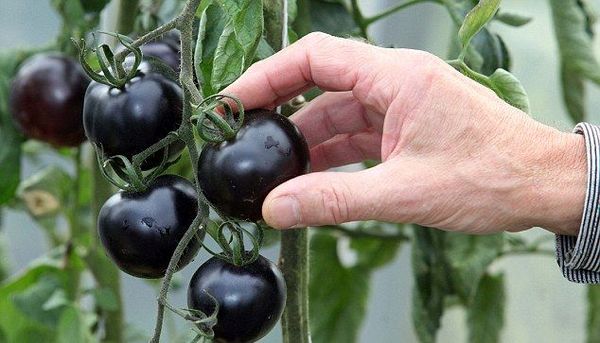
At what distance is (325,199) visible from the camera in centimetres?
79

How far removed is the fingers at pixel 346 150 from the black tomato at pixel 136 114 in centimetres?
29

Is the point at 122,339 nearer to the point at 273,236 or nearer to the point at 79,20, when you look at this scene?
the point at 273,236

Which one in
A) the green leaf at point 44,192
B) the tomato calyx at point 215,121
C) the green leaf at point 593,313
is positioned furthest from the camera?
the green leaf at point 44,192

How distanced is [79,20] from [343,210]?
1.78ft

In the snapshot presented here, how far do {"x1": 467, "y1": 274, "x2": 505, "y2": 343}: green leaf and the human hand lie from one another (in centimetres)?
60

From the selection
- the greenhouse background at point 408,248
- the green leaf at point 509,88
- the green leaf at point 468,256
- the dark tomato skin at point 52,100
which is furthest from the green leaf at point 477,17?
the greenhouse background at point 408,248

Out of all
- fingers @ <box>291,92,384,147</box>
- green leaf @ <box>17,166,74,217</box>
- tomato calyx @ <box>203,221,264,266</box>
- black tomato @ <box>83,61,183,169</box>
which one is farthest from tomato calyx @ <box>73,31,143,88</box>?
green leaf @ <box>17,166,74,217</box>

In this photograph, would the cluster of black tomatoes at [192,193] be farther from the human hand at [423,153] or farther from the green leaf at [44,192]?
the green leaf at [44,192]

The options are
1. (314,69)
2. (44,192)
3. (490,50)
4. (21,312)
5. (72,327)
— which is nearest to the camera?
(314,69)

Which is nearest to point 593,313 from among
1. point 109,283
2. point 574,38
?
point 574,38

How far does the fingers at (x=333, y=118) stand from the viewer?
1.03m

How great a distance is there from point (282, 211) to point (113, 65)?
179mm

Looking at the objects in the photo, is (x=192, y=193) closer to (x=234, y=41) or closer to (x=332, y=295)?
(x=234, y=41)

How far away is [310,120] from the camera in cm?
105
